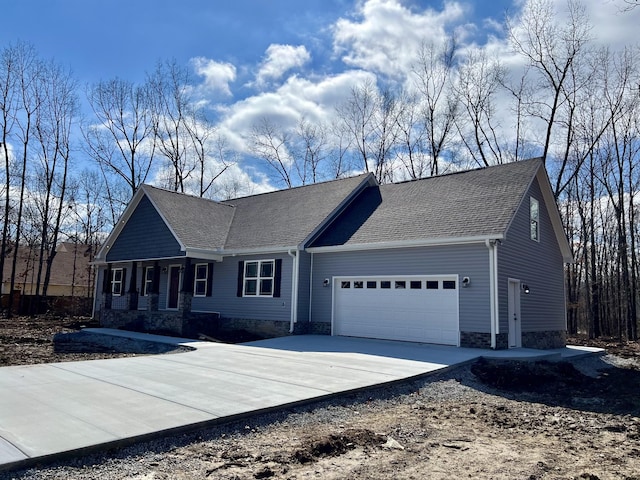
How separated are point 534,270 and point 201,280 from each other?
12132 mm

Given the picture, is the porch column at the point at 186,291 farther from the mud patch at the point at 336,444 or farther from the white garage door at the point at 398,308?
the mud patch at the point at 336,444

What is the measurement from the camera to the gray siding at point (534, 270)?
13.0 meters

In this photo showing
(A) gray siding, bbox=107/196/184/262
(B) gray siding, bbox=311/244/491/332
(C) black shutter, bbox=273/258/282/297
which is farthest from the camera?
(A) gray siding, bbox=107/196/184/262

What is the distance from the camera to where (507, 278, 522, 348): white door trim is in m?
13.3

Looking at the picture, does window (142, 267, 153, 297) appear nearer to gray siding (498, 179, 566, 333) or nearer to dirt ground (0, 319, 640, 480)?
gray siding (498, 179, 566, 333)

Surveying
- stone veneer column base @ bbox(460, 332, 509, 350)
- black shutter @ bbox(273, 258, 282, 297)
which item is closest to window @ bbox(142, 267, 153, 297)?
black shutter @ bbox(273, 258, 282, 297)

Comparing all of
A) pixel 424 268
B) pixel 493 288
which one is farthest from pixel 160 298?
pixel 493 288

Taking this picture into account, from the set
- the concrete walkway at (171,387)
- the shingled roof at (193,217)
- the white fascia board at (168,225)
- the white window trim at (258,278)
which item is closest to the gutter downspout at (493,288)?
the concrete walkway at (171,387)

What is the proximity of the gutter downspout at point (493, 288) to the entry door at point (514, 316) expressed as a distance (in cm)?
129

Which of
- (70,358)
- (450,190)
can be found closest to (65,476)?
(70,358)

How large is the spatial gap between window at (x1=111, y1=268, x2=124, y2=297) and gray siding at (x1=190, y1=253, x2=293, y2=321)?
5.81 meters

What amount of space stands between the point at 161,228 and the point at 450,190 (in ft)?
35.9

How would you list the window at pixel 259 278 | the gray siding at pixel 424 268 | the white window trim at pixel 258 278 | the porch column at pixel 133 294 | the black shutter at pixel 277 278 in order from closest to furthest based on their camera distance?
1. the gray siding at pixel 424 268
2. the black shutter at pixel 277 278
3. the white window trim at pixel 258 278
4. the window at pixel 259 278
5. the porch column at pixel 133 294

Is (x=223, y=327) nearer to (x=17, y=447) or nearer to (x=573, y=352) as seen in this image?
(x=573, y=352)
